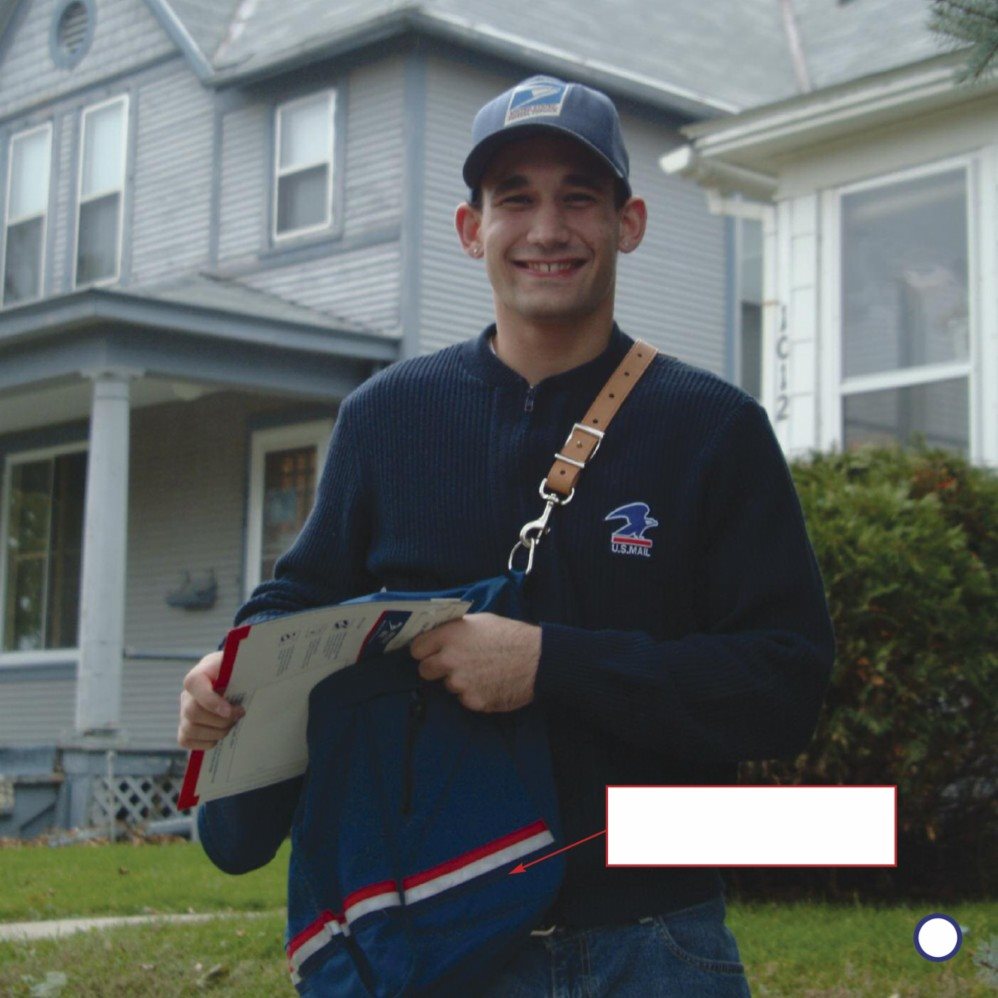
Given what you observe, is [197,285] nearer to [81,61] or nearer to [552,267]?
[81,61]

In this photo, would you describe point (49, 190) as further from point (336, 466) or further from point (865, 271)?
point (336, 466)

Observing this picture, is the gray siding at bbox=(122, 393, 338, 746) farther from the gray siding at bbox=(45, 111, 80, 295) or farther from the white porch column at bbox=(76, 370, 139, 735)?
the white porch column at bbox=(76, 370, 139, 735)

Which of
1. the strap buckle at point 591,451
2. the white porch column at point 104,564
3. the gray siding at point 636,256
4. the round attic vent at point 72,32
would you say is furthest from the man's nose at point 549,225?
the round attic vent at point 72,32

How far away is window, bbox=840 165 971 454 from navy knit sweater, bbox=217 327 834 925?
8.67m

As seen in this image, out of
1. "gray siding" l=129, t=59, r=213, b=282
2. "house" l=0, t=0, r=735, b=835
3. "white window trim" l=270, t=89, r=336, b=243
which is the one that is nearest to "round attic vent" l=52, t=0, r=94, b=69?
"house" l=0, t=0, r=735, b=835

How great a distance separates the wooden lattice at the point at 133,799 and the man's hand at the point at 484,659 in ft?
32.8

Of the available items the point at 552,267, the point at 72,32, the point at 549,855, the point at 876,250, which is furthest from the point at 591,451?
the point at 72,32

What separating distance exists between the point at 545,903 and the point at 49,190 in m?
16.6

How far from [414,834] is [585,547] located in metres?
0.42

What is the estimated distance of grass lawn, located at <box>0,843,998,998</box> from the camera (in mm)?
5148

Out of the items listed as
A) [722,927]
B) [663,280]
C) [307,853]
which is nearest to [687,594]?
[722,927]

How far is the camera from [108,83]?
56.1 feet

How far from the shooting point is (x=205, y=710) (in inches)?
79.1

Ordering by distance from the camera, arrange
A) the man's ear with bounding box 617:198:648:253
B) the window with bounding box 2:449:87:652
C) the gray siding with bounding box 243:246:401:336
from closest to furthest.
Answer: the man's ear with bounding box 617:198:648:253 → the gray siding with bounding box 243:246:401:336 → the window with bounding box 2:449:87:652
